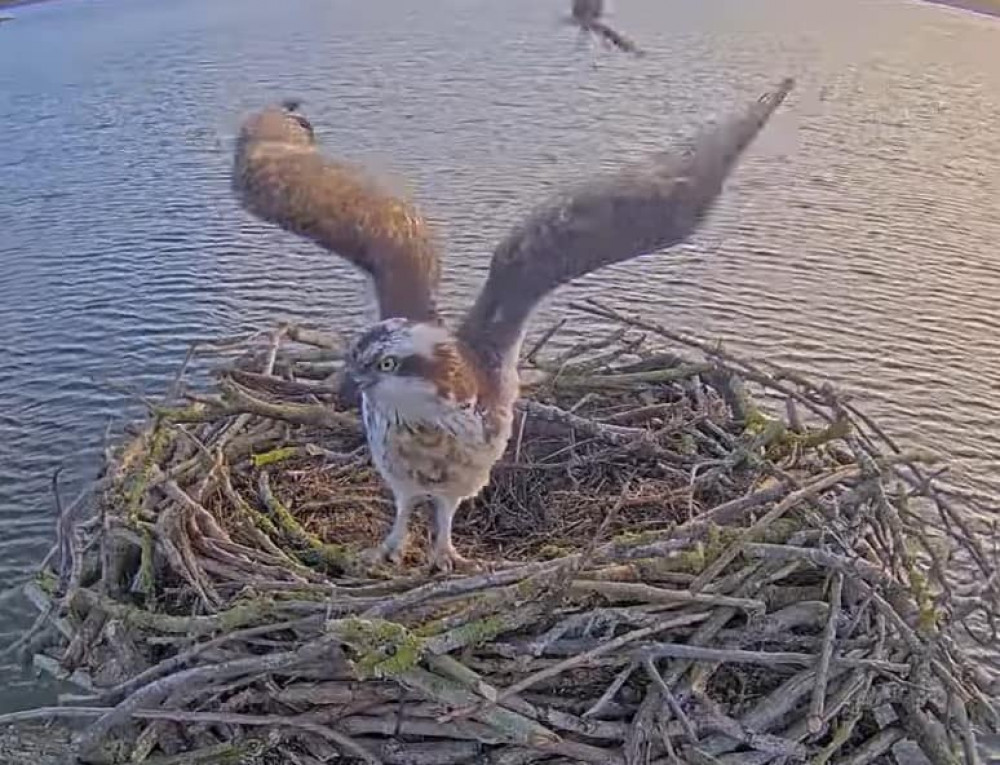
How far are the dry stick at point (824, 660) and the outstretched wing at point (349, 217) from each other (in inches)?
55.6

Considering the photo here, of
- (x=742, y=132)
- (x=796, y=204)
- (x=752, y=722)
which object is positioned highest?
(x=742, y=132)

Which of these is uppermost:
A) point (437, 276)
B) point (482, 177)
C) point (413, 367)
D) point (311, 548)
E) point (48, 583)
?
point (413, 367)

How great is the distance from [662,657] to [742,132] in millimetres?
1482

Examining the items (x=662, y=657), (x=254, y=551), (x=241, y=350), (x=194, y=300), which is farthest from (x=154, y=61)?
(x=662, y=657)

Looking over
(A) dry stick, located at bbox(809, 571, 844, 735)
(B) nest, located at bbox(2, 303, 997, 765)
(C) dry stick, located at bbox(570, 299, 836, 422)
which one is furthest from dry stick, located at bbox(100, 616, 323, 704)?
(C) dry stick, located at bbox(570, 299, 836, 422)

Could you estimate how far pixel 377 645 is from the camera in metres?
3.23

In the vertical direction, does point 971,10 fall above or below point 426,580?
below

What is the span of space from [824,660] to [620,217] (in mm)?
1320

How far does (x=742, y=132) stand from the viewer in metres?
3.76

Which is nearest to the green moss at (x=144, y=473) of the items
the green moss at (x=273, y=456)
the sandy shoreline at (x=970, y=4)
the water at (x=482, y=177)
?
the green moss at (x=273, y=456)

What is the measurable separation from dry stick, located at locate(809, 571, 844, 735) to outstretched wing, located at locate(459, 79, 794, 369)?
42.1 inches

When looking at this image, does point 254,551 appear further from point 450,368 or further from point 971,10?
point 971,10

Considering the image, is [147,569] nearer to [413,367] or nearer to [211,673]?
[211,673]

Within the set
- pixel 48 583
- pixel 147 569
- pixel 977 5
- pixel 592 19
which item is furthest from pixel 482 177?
pixel 977 5
